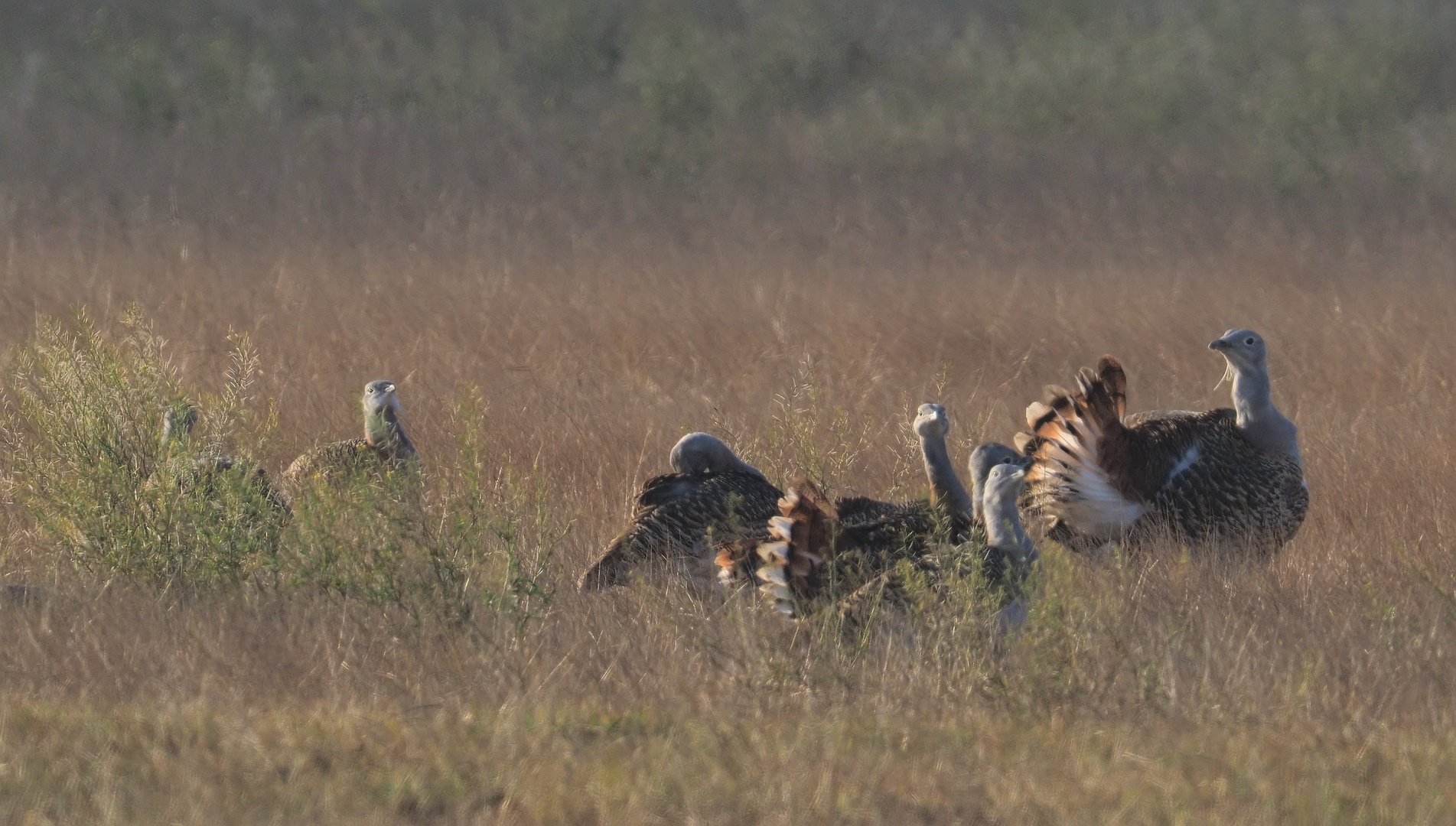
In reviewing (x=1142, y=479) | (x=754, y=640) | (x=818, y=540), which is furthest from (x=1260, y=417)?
(x=754, y=640)

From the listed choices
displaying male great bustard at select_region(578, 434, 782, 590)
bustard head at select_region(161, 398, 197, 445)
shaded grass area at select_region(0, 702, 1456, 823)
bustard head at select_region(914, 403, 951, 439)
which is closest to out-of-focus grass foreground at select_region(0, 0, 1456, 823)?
shaded grass area at select_region(0, 702, 1456, 823)

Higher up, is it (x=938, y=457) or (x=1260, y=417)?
(x=1260, y=417)

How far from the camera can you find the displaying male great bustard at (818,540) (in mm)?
5242

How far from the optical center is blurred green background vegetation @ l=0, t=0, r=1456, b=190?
827 inches

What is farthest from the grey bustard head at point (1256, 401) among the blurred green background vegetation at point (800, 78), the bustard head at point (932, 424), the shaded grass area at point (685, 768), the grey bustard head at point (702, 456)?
the blurred green background vegetation at point (800, 78)

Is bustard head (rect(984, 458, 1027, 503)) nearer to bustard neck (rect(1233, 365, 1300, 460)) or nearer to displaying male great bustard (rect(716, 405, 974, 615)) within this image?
displaying male great bustard (rect(716, 405, 974, 615))

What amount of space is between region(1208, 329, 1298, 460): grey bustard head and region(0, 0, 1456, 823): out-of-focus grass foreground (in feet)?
1.39

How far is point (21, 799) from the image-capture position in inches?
144

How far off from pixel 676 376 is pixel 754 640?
599 centimetres

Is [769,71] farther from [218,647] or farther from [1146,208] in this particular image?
[218,647]

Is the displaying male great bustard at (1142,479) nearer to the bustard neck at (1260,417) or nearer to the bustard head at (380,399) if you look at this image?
the bustard neck at (1260,417)

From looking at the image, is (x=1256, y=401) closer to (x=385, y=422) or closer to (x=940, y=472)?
(x=940, y=472)

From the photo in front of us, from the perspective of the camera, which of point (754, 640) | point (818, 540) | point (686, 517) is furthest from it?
point (686, 517)

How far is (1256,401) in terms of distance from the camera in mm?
6902
